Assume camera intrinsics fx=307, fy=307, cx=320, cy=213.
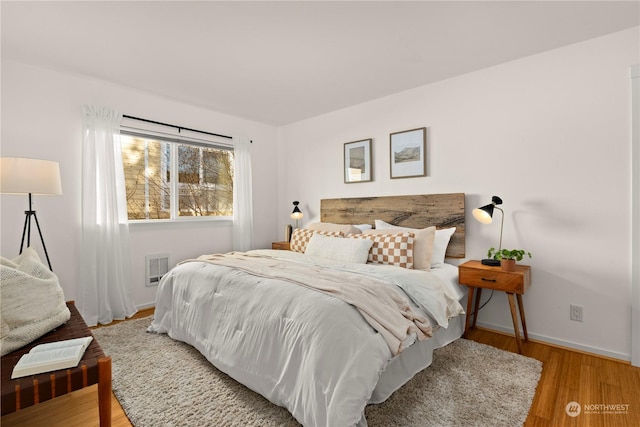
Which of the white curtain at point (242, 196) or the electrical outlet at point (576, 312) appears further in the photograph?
the white curtain at point (242, 196)

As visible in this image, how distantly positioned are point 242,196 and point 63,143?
6.49 feet

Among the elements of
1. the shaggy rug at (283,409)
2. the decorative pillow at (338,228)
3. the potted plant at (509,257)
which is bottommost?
the shaggy rug at (283,409)

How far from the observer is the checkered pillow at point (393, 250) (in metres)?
2.68

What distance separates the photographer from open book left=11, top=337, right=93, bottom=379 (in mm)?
1363

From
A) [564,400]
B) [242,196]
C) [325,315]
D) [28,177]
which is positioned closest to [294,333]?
[325,315]

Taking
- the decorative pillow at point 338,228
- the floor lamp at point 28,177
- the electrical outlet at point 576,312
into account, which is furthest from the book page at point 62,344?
the electrical outlet at point 576,312

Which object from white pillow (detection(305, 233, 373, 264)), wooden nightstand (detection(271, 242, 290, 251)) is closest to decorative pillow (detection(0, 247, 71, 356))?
white pillow (detection(305, 233, 373, 264))

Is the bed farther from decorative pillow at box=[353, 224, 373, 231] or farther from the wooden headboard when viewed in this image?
decorative pillow at box=[353, 224, 373, 231]

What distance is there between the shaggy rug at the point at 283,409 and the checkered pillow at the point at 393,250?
2.53 feet

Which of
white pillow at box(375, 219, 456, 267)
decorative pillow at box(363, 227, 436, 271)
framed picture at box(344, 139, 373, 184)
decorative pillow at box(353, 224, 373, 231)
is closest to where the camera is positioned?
decorative pillow at box(363, 227, 436, 271)

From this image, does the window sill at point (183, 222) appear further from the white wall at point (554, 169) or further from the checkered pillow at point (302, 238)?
the white wall at point (554, 169)

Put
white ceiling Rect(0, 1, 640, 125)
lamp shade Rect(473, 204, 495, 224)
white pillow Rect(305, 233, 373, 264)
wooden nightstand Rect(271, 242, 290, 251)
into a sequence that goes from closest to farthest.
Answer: white ceiling Rect(0, 1, 640, 125) → lamp shade Rect(473, 204, 495, 224) → white pillow Rect(305, 233, 373, 264) → wooden nightstand Rect(271, 242, 290, 251)

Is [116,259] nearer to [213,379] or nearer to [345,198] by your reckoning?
[213,379]

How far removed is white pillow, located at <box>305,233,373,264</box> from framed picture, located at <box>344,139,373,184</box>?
1.05 m
